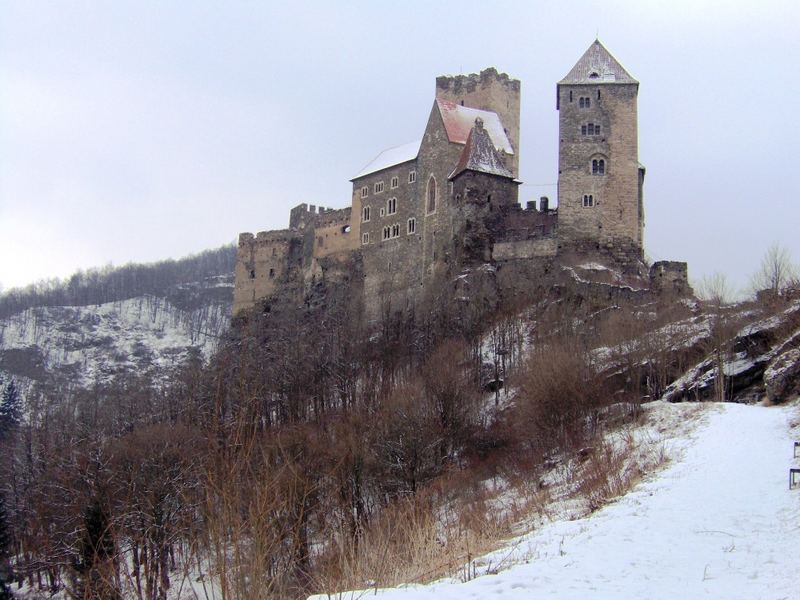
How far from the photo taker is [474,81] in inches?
2724

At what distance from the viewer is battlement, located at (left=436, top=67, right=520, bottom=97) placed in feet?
225

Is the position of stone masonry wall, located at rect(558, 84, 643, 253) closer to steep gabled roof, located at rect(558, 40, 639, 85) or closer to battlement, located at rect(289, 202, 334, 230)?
steep gabled roof, located at rect(558, 40, 639, 85)

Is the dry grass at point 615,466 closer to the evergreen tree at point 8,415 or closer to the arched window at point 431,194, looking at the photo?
the arched window at point 431,194

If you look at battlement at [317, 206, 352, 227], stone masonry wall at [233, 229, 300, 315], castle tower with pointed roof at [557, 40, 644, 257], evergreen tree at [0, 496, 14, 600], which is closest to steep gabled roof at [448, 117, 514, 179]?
castle tower with pointed roof at [557, 40, 644, 257]

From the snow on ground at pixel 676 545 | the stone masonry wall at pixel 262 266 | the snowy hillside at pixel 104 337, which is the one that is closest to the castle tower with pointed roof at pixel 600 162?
the snow on ground at pixel 676 545

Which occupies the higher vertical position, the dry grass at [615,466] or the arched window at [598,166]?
the arched window at [598,166]

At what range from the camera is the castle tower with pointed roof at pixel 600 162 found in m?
53.2

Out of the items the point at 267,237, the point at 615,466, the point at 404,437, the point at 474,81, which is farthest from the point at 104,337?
the point at 615,466

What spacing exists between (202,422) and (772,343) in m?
23.9

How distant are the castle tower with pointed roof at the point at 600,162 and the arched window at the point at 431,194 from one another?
11.1 metres

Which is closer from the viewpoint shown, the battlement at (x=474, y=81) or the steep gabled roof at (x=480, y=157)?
the steep gabled roof at (x=480, y=157)

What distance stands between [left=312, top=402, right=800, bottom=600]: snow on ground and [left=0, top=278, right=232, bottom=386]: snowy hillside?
105362 mm

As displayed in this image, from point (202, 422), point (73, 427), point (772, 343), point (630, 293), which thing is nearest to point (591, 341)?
point (630, 293)

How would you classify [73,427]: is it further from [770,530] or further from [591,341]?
[770,530]
